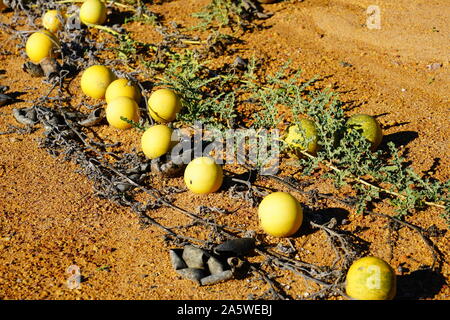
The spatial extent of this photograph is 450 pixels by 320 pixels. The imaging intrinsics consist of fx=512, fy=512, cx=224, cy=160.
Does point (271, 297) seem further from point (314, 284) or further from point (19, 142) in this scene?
point (19, 142)

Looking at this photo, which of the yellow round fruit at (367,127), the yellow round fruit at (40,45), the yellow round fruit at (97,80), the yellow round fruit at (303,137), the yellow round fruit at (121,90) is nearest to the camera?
the yellow round fruit at (303,137)

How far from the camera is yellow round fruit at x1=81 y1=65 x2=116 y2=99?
5398mm

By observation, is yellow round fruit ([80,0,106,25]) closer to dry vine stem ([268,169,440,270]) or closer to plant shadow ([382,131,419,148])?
dry vine stem ([268,169,440,270])

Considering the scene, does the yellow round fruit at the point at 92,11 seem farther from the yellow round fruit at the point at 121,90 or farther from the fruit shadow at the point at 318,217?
the fruit shadow at the point at 318,217

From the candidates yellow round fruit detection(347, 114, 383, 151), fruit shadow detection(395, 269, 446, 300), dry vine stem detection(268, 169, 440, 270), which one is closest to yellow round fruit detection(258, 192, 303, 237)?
dry vine stem detection(268, 169, 440, 270)

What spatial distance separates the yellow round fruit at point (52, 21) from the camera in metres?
6.59

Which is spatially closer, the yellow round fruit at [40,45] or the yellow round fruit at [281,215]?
the yellow round fruit at [281,215]

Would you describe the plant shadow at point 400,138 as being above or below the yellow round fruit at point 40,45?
above

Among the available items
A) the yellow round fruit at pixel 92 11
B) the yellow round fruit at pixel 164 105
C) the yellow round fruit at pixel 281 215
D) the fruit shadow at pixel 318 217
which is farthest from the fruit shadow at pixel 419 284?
the yellow round fruit at pixel 92 11

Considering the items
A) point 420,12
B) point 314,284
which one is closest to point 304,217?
point 314,284

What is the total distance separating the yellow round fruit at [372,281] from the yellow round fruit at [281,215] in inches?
24.8

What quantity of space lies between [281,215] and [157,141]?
54.0 inches

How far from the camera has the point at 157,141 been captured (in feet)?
14.9

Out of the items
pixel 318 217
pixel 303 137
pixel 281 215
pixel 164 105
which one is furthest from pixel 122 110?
pixel 318 217
